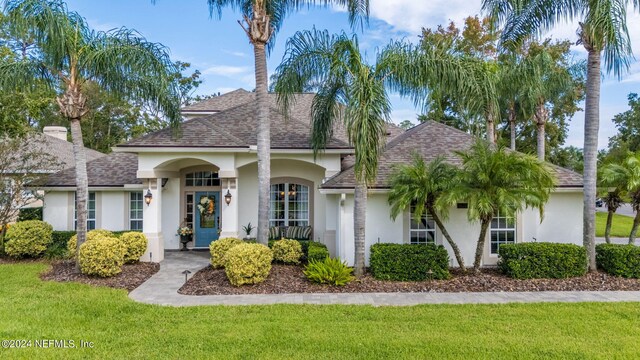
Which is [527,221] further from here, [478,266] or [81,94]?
[81,94]

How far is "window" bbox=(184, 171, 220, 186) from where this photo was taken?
14812 millimetres

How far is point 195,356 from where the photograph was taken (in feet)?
17.0

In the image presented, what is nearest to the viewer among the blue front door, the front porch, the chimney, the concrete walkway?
the concrete walkway

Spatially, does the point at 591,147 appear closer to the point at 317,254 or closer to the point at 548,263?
the point at 548,263

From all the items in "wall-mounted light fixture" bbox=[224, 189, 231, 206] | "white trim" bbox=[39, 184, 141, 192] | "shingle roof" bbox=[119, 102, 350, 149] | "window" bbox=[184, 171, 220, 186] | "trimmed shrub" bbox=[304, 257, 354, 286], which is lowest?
"trimmed shrub" bbox=[304, 257, 354, 286]

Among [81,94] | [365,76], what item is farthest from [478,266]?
[81,94]

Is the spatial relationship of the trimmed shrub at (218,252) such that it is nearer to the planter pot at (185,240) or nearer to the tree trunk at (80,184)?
the tree trunk at (80,184)

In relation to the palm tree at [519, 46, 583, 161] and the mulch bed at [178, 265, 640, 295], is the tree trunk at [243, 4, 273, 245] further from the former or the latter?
the palm tree at [519, 46, 583, 161]

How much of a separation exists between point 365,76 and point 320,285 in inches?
225

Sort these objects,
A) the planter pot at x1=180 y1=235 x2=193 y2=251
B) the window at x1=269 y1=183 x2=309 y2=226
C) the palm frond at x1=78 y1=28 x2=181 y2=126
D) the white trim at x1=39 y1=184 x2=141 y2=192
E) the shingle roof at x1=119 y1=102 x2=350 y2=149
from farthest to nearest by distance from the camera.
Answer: the planter pot at x1=180 y1=235 x2=193 y2=251, the window at x1=269 y1=183 x2=309 y2=226, the white trim at x1=39 y1=184 x2=141 y2=192, the shingle roof at x1=119 y1=102 x2=350 y2=149, the palm frond at x1=78 y1=28 x2=181 y2=126

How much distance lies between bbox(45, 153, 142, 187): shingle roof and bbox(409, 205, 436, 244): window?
10.7 meters

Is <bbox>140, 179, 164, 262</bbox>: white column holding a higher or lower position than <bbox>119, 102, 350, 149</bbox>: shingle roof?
lower

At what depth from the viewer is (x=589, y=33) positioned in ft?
31.0

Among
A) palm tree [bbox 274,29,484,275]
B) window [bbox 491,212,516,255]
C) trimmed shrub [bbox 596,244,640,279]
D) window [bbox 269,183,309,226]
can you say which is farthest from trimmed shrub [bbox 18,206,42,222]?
trimmed shrub [bbox 596,244,640,279]
